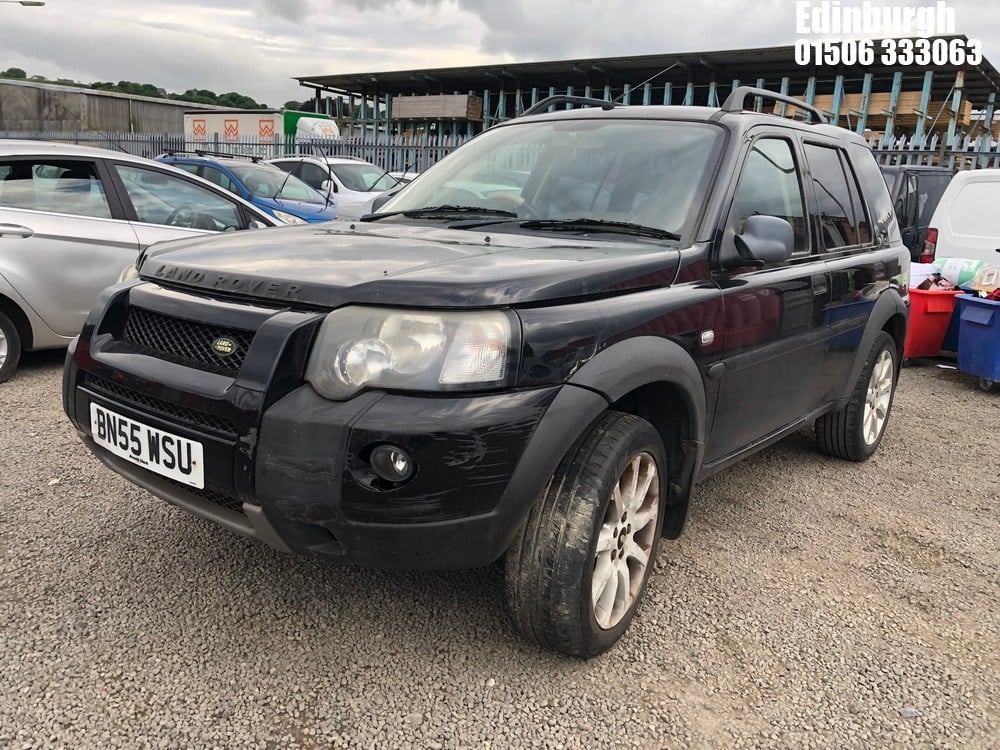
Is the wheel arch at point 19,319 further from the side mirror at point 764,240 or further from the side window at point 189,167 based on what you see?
the side window at point 189,167

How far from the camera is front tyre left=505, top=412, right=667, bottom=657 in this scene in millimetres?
2221

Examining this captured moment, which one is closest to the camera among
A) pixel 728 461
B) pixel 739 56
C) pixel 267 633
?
pixel 267 633

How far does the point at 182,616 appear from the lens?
2547 millimetres

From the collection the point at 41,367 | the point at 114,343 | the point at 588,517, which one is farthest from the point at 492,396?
the point at 41,367

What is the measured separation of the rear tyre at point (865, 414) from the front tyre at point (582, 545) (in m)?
2.23

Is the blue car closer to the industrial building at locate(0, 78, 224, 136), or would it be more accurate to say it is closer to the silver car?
the silver car

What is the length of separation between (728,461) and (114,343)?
2247mm

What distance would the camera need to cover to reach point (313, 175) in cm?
1294

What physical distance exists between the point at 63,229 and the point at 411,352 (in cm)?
415

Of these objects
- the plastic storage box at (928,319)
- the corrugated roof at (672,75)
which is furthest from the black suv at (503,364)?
the corrugated roof at (672,75)

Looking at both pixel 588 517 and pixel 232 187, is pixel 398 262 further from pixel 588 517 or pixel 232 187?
pixel 232 187

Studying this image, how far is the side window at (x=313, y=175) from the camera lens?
12.9 metres

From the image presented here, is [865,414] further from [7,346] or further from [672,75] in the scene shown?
[672,75]

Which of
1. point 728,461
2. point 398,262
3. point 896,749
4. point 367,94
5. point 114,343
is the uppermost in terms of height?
point 367,94
